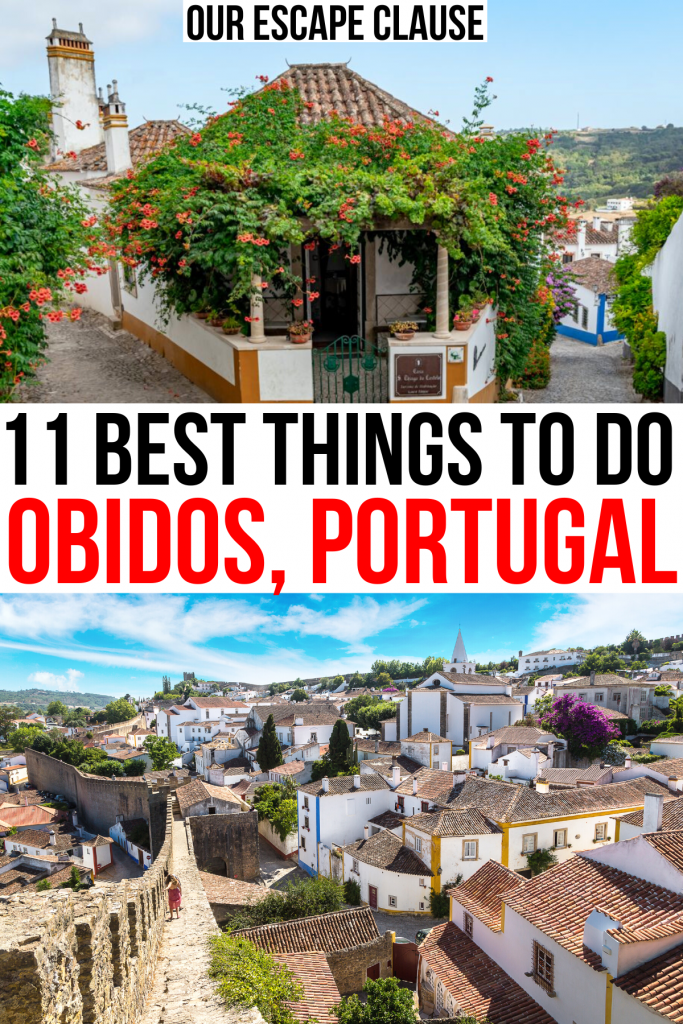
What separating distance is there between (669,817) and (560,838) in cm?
611

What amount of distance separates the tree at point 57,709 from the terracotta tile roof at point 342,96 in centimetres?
2175

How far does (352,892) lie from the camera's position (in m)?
24.2

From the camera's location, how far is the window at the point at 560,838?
2294 centimetres

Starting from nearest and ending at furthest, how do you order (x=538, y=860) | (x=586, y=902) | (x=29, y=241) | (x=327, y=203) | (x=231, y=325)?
(x=29, y=241)
(x=327, y=203)
(x=231, y=325)
(x=586, y=902)
(x=538, y=860)

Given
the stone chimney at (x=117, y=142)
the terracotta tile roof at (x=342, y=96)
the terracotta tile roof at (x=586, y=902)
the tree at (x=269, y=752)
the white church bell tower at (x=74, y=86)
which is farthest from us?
the tree at (x=269, y=752)

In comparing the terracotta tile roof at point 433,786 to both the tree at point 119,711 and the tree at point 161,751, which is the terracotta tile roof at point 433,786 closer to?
the tree at point 119,711

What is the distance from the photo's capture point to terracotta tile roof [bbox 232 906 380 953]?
A: 1684 centimetres

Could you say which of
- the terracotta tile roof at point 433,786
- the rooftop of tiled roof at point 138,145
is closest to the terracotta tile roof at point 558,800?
the terracotta tile roof at point 433,786

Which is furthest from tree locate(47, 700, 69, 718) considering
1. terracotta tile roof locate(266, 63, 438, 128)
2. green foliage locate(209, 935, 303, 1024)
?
terracotta tile roof locate(266, 63, 438, 128)

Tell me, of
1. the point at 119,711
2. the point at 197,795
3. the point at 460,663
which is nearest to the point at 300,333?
the point at 460,663

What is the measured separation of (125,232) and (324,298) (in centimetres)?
365

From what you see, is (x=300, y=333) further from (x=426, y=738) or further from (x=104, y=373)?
(x=426, y=738)

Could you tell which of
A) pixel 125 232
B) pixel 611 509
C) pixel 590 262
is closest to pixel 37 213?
pixel 125 232

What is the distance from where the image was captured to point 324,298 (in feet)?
49.6
